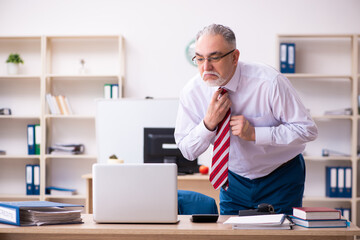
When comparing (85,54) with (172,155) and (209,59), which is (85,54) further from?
(209,59)

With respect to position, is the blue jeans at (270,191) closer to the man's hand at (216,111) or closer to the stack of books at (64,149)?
the man's hand at (216,111)

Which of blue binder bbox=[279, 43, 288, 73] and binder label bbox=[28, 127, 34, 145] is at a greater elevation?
blue binder bbox=[279, 43, 288, 73]

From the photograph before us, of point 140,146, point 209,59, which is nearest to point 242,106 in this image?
point 209,59

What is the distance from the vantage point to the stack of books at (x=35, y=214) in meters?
1.63

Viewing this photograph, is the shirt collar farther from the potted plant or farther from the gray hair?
the potted plant

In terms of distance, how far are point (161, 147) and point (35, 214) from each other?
225 centimetres

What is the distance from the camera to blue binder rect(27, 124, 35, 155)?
16.0ft

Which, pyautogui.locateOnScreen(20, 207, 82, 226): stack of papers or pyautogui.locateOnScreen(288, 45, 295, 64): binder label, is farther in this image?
pyautogui.locateOnScreen(288, 45, 295, 64): binder label

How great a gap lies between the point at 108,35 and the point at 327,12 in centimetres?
226

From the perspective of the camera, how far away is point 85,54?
504 centimetres

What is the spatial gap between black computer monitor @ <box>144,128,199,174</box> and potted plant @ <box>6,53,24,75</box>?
1868 mm

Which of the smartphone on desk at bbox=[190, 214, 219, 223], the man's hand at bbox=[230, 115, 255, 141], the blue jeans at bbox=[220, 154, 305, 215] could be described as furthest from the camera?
the blue jeans at bbox=[220, 154, 305, 215]

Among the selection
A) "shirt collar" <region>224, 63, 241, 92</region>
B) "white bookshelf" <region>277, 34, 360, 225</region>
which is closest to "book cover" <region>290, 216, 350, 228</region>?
"shirt collar" <region>224, 63, 241, 92</region>

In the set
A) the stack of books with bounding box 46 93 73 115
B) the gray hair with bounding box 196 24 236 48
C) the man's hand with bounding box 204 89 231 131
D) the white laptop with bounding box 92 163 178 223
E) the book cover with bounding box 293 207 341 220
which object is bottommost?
the book cover with bounding box 293 207 341 220
